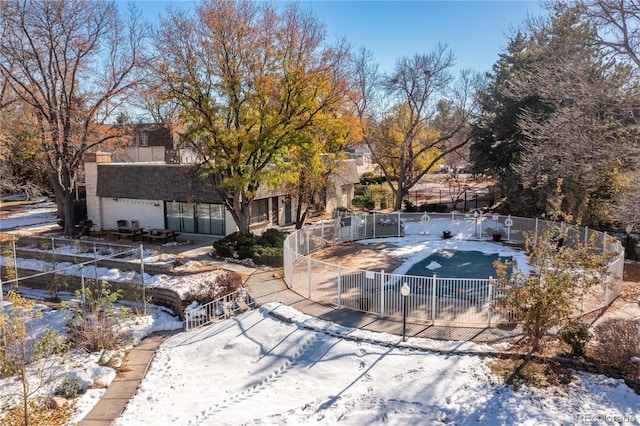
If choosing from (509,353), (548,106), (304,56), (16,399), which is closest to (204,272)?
(16,399)

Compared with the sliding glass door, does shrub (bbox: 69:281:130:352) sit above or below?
below

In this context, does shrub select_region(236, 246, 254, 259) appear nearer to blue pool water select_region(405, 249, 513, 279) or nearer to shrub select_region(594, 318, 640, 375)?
blue pool water select_region(405, 249, 513, 279)

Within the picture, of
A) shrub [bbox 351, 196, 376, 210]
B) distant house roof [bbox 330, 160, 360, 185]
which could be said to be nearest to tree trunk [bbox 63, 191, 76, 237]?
distant house roof [bbox 330, 160, 360, 185]

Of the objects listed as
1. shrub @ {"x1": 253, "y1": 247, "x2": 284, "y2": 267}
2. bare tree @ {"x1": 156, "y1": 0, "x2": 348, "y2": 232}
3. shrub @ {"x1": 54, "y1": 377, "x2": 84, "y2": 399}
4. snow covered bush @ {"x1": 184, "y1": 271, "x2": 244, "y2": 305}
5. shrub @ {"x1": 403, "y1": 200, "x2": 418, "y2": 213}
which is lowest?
shrub @ {"x1": 54, "y1": 377, "x2": 84, "y2": 399}

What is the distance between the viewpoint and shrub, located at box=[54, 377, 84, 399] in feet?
32.7

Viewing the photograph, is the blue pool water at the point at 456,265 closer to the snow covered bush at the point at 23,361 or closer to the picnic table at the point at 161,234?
the snow covered bush at the point at 23,361

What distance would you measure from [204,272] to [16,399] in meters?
8.69

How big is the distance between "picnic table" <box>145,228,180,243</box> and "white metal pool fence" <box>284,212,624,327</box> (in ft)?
25.6

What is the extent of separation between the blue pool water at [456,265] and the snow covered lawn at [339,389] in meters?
7.55

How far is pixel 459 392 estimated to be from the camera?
9.40 metres

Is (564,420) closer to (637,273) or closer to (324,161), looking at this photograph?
(637,273)

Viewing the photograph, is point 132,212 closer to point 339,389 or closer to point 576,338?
point 339,389

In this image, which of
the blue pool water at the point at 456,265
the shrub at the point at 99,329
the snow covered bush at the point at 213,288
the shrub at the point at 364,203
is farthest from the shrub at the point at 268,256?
the shrub at the point at 364,203

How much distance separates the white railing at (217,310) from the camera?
565 inches
